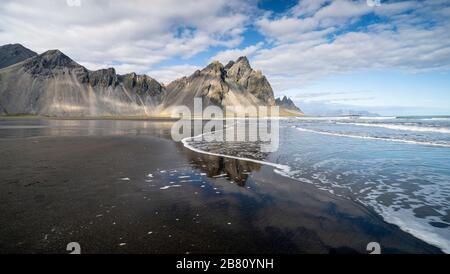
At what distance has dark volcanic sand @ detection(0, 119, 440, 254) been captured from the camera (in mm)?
5656

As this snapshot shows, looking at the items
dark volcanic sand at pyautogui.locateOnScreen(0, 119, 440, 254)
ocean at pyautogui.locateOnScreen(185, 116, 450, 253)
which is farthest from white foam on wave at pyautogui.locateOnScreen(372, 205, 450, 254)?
dark volcanic sand at pyautogui.locateOnScreen(0, 119, 440, 254)

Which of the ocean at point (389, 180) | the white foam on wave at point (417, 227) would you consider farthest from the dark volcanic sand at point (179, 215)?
the ocean at point (389, 180)

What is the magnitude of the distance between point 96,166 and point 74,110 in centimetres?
19872

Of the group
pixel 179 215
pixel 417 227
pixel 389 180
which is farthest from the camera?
pixel 389 180

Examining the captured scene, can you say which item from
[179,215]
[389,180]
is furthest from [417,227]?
[179,215]

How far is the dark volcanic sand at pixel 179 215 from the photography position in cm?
→ 566

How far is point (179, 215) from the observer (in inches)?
288

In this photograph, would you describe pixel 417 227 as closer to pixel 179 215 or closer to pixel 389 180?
pixel 389 180

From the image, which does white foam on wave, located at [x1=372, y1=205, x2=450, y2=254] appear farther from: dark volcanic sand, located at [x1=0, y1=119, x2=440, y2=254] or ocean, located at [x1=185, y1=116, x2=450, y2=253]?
dark volcanic sand, located at [x1=0, y1=119, x2=440, y2=254]

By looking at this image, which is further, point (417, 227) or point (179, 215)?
point (179, 215)

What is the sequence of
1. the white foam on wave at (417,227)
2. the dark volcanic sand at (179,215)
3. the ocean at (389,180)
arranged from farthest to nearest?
the ocean at (389,180)
the white foam on wave at (417,227)
the dark volcanic sand at (179,215)

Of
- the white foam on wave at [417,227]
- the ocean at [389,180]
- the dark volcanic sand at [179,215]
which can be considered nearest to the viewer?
the dark volcanic sand at [179,215]

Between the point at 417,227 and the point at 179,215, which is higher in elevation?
the point at 179,215

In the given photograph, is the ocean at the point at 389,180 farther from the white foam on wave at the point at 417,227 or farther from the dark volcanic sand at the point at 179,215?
the dark volcanic sand at the point at 179,215
